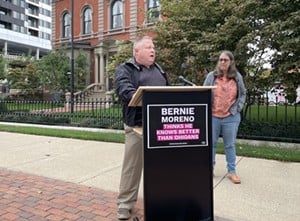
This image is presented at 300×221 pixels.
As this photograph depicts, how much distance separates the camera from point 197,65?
1009 centimetres

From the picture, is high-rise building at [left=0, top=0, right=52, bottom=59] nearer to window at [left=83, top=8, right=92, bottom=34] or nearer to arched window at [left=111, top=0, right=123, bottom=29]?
window at [left=83, top=8, right=92, bottom=34]

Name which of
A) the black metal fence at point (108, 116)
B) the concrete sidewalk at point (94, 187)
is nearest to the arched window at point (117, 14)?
the black metal fence at point (108, 116)

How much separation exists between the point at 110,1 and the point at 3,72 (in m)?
11.1

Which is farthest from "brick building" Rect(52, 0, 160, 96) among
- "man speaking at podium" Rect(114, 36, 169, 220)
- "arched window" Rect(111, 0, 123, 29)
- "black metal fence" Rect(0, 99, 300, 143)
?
"man speaking at podium" Rect(114, 36, 169, 220)

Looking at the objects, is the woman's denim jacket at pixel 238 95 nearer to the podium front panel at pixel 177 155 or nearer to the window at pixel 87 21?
the podium front panel at pixel 177 155

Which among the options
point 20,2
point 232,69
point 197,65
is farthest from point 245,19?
point 20,2

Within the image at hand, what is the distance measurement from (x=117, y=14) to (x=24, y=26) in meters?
62.6

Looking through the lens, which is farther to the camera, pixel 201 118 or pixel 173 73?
pixel 173 73

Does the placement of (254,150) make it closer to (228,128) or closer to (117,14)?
(228,128)

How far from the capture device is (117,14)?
32.6 metres

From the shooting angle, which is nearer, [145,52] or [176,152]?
[176,152]

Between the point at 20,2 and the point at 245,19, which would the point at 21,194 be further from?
the point at 20,2

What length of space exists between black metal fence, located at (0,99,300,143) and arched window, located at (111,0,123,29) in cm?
1908

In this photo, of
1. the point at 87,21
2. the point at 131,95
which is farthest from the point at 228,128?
the point at 87,21
